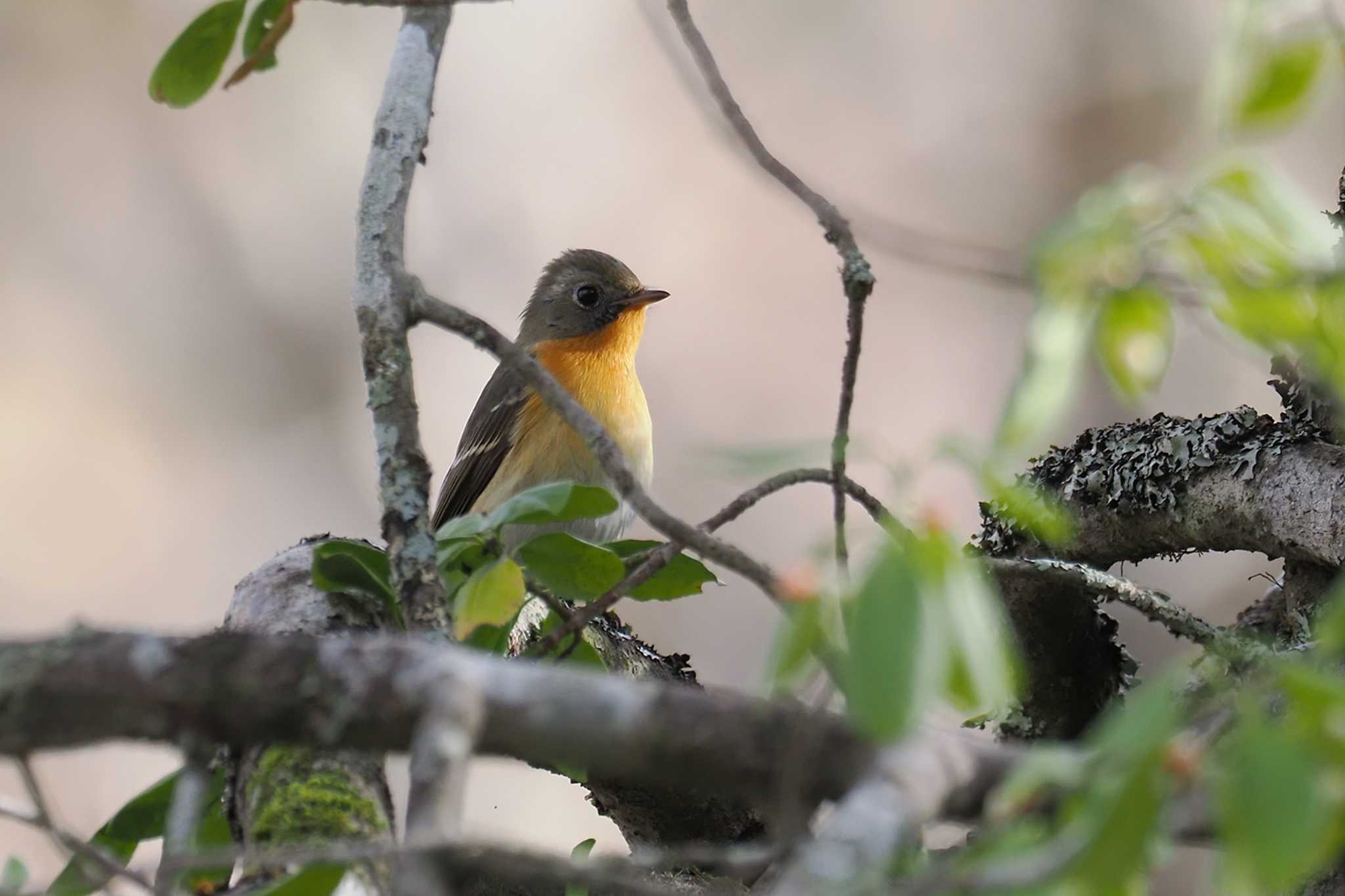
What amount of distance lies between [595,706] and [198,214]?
753cm

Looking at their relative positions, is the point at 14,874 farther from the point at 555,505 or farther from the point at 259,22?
the point at 259,22

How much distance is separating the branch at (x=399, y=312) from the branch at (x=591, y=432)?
0.13ft

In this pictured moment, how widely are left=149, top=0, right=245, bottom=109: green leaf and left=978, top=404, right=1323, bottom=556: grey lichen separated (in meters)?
1.58

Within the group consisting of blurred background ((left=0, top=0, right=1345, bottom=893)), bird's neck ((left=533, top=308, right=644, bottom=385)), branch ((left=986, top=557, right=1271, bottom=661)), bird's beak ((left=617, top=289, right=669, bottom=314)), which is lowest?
branch ((left=986, top=557, right=1271, bottom=661))

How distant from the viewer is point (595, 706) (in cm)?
111

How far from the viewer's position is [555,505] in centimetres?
200

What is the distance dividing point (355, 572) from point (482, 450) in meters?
3.37

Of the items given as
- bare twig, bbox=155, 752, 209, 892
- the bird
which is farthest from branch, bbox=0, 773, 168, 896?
the bird

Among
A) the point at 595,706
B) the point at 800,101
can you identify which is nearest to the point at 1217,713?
Answer: the point at 595,706

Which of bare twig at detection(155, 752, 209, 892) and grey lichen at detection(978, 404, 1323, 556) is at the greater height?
grey lichen at detection(978, 404, 1323, 556)

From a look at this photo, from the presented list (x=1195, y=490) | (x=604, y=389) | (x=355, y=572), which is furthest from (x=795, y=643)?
(x=604, y=389)

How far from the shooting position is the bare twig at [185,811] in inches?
48.2

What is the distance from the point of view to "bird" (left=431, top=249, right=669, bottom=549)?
200 inches

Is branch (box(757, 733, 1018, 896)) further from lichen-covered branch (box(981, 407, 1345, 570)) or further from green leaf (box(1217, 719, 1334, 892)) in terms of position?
lichen-covered branch (box(981, 407, 1345, 570))
